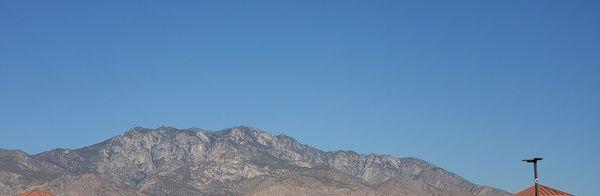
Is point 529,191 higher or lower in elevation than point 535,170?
higher

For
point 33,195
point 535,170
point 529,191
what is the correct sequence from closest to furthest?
point 535,170, point 529,191, point 33,195

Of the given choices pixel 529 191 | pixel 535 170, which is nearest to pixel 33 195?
pixel 529 191

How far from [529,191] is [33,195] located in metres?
99.1

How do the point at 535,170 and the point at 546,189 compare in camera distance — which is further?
the point at 546,189

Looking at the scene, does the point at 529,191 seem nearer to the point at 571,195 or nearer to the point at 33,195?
the point at 571,195

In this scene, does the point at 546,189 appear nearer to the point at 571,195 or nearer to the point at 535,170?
the point at 571,195

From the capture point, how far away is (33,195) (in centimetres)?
19812

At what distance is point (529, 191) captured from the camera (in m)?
164

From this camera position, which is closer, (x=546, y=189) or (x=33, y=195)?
(x=546, y=189)

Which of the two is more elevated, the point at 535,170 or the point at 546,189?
the point at 546,189

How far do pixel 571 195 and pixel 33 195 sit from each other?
105507mm

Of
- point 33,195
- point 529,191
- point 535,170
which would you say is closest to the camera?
point 535,170

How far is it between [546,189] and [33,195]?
102 meters

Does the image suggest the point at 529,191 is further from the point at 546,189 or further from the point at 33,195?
the point at 33,195
